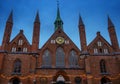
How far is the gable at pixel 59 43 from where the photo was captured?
3434 cm

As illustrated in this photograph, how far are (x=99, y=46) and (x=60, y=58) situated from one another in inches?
328

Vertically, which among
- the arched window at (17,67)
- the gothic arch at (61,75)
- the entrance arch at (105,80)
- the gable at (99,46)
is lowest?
the entrance arch at (105,80)

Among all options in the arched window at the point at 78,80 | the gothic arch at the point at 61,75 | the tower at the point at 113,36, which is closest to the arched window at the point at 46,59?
the gothic arch at the point at 61,75

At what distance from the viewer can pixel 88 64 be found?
3175 cm

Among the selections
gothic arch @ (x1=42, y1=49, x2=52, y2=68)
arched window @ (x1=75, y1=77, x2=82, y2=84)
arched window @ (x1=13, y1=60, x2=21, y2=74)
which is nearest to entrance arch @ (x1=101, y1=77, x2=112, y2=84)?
arched window @ (x1=75, y1=77, x2=82, y2=84)

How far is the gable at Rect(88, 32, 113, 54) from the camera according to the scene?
3439 cm

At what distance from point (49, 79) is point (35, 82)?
254 cm

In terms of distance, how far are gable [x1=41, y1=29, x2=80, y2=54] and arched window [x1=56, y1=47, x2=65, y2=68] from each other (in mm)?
720

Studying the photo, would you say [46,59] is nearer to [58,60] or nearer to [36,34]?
[58,60]

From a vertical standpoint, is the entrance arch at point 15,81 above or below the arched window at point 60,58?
below

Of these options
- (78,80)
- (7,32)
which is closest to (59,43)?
(78,80)

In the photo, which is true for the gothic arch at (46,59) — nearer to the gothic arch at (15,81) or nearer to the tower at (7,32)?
the gothic arch at (15,81)

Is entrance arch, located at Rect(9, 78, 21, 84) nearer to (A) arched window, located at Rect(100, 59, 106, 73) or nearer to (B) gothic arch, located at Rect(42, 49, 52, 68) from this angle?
(B) gothic arch, located at Rect(42, 49, 52, 68)

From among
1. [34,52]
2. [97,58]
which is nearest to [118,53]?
[97,58]
